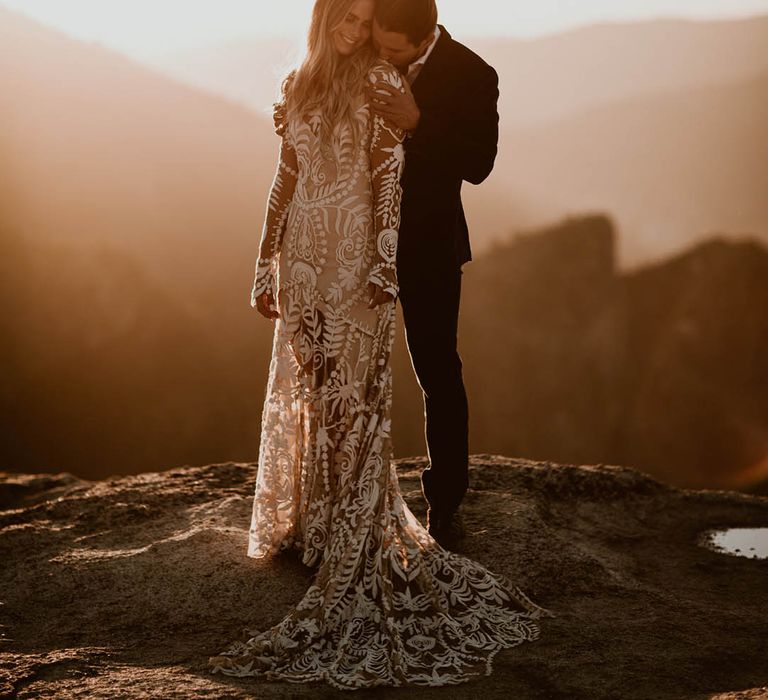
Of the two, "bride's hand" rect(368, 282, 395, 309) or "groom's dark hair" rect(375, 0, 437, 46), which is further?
"bride's hand" rect(368, 282, 395, 309)

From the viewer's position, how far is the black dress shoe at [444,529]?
4316 millimetres

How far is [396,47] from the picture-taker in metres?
3.55

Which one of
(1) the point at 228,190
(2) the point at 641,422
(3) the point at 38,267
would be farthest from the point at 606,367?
(3) the point at 38,267

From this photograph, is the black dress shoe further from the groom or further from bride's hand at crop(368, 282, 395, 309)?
bride's hand at crop(368, 282, 395, 309)

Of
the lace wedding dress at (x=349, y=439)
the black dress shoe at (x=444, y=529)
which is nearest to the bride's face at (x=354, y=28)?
the lace wedding dress at (x=349, y=439)

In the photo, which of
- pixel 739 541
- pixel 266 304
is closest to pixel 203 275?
pixel 739 541

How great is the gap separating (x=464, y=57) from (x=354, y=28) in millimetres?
681

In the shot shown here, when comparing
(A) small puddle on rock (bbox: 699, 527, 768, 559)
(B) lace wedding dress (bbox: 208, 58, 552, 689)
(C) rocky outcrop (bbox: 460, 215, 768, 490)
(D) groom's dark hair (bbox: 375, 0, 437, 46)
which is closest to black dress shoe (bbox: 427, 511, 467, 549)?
(B) lace wedding dress (bbox: 208, 58, 552, 689)

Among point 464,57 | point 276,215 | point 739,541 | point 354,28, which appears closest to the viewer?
point 354,28

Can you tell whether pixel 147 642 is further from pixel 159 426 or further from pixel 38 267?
pixel 38 267

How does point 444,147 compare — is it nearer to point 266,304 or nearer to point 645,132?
point 266,304

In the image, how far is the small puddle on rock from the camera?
193 inches

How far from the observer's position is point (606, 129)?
28.0m

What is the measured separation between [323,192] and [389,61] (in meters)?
0.58
